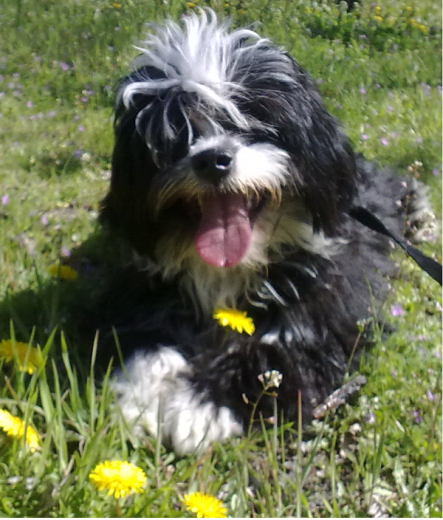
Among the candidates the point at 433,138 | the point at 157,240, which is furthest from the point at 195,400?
the point at 433,138

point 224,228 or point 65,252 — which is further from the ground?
point 224,228

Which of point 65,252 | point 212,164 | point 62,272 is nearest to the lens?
point 212,164

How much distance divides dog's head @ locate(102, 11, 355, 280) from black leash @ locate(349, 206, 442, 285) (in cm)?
32

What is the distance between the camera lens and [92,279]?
10.6 feet

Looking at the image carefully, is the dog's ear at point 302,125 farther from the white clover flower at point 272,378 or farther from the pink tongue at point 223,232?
the white clover flower at point 272,378

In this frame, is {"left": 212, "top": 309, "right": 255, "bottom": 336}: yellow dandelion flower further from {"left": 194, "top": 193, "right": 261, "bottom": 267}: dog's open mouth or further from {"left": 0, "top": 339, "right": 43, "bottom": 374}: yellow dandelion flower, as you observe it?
{"left": 0, "top": 339, "right": 43, "bottom": 374}: yellow dandelion flower

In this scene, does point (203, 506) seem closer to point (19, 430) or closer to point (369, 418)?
point (19, 430)

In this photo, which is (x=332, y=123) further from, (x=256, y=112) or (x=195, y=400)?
(x=195, y=400)

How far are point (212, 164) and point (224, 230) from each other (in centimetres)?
26

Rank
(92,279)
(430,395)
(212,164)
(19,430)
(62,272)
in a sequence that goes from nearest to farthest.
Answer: (19,430) → (212,164) → (430,395) → (62,272) → (92,279)

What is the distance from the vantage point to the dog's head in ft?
7.48

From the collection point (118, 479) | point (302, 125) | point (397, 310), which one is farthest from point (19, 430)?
point (397, 310)

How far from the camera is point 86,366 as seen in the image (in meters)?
2.53

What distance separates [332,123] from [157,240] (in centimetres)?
78
